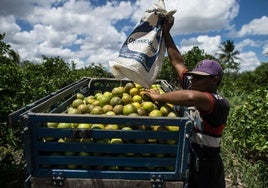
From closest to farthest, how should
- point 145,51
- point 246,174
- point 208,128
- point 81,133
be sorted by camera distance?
point 81,133, point 208,128, point 145,51, point 246,174

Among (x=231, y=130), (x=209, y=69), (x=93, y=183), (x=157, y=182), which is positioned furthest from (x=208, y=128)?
(x=231, y=130)

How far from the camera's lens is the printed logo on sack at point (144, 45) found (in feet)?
11.7

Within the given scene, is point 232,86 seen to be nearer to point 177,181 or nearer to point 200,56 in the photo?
point 200,56

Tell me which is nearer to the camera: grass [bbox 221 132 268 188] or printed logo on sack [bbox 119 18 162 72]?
printed logo on sack [bbox 119 18 162 72]

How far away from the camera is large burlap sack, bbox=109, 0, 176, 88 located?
3.53m

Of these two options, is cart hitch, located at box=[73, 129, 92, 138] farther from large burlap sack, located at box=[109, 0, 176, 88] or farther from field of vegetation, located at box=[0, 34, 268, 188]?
field of vegetation, located at box=[0, 34, 268, 188]

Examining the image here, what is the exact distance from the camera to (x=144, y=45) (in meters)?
3.60

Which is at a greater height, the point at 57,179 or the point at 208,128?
the point at 208,128

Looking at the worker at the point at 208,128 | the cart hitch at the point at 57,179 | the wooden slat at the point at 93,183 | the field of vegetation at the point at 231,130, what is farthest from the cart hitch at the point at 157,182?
the field of vegetation at the point at 231,130

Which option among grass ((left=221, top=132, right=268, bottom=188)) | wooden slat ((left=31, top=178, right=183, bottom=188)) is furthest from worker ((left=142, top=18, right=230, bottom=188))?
grass ((left=221, top=132, right=268, bottom=188))

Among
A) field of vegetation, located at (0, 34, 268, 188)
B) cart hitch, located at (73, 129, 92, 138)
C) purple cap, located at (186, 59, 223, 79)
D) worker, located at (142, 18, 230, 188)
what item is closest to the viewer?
cart hitch, located at (73, 129, 92, 138)

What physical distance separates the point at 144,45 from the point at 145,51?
62 millimetres

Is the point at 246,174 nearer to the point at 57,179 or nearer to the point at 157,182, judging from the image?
the point at 157,182

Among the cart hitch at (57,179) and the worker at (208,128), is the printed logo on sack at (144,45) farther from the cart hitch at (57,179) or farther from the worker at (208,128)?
the cart hitch at (57,179)
